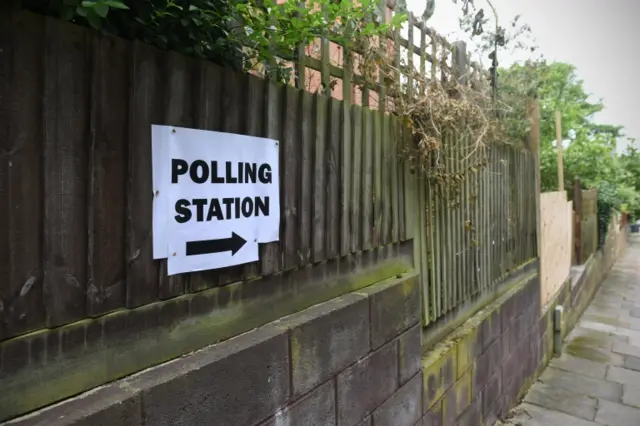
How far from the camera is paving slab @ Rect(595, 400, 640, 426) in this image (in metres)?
4.66

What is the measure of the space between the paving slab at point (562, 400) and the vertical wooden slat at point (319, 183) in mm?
4321

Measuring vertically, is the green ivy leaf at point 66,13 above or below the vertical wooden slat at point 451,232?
above

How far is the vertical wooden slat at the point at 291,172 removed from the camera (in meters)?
1.99

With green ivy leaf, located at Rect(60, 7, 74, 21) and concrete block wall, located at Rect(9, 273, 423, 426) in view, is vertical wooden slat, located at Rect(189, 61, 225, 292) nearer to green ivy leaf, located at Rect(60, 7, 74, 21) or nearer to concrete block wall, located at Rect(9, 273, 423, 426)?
concrete block wall, located at Rect(9, 273, 423, 426)

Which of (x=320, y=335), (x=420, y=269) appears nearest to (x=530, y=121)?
(x=420, y=269)

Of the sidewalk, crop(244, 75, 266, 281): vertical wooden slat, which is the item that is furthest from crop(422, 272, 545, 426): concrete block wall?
crop(244, 75, 266, 281): vertical wooden slat

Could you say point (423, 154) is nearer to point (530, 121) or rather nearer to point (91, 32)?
point (91, 32)

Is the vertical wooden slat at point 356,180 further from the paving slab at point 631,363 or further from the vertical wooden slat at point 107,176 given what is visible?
the paving slab at point 631,363

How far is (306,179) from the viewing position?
212cm

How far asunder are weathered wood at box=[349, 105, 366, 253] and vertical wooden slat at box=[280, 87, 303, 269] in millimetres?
468

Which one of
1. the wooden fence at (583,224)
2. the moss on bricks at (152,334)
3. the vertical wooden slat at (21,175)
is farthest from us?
the wooden fence at (583,224)

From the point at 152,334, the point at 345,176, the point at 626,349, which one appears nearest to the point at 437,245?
the point at 345,176

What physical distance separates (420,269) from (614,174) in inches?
508

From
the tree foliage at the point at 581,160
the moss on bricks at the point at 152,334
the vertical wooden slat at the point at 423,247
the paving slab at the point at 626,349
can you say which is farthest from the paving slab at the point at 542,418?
the tree foliage at the point at 581,160
